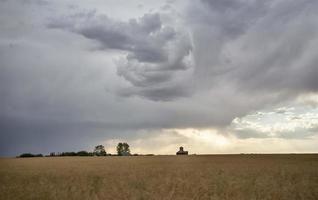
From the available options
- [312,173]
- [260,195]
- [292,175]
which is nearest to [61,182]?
[260,195]

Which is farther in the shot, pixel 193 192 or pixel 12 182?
pixel 12 182

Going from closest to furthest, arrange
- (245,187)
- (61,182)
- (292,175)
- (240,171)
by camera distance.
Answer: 1. (245,187)
2. (61,182)
3. (292,175)
4. (240,171)

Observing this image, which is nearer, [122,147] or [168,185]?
[168,185]

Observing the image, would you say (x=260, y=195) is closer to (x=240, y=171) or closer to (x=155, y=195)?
(x=155, y=195)

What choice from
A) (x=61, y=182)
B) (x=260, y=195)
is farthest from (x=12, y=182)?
(x=260, y=195)

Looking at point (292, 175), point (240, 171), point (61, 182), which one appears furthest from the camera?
point (240, 171)

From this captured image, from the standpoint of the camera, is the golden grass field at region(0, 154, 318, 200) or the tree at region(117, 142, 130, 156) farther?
the tree at region(117, 142, 130, 156)

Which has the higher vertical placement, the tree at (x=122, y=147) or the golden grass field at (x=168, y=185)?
the tree at (x=122, y=147)

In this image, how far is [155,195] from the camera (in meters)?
23.6

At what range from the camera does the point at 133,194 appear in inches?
946

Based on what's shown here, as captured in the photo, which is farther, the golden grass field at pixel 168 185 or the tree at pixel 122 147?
the tree at pixel 122 147

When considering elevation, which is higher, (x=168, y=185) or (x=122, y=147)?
(x=122, y=147)

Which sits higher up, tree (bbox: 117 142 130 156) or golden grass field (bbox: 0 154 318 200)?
tree (bbox: 117 142 130 156)

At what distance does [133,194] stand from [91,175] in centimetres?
925
